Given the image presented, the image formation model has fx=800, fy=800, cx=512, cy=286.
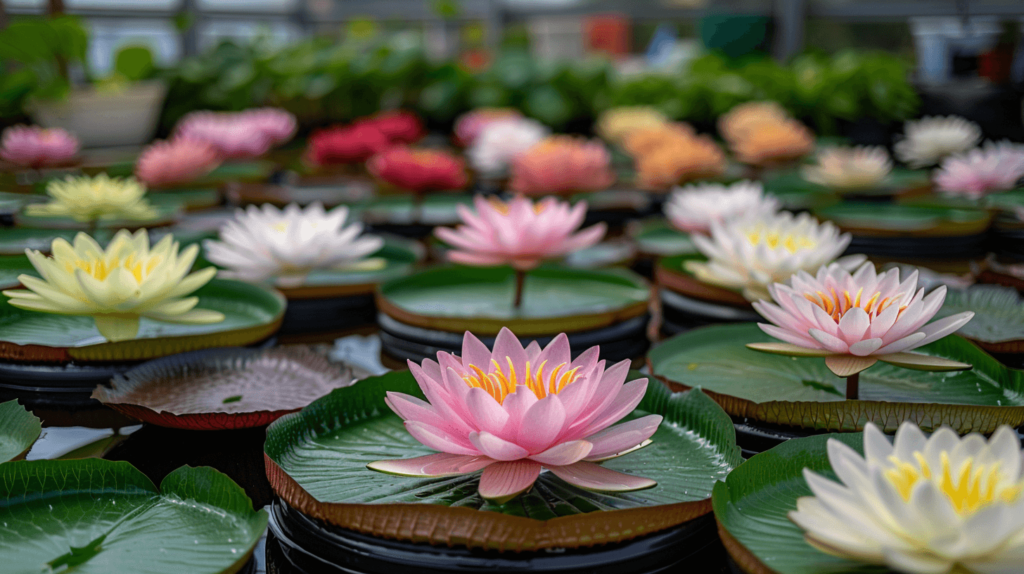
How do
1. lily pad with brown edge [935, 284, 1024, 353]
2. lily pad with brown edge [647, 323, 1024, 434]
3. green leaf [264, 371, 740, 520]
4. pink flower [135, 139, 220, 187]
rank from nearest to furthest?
green leaf [264, 371, 740, 520]
lily pad with brown edge [647, 323, 1024, 434]
lily pad with brown edge [935, 284, 1024, 353]
pink flower [135, 139, 220, 187]

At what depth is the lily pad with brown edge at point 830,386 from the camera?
83cm

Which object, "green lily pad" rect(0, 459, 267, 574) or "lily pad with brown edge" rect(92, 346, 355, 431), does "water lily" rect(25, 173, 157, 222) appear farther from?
"green lily pad" rect(0, 459, 267, 574)

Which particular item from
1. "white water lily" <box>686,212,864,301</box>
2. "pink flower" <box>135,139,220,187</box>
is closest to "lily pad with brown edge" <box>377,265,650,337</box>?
"white water lily" <box>686,212,864,301</box>

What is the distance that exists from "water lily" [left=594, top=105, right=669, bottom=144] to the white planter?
2046 mm

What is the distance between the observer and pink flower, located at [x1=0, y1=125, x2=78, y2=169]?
8.25 feet

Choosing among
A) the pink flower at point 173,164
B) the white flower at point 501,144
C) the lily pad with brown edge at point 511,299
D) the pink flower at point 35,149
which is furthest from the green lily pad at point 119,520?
the white flower at point 501,144

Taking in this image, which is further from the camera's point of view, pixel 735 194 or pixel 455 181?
pixel 455 181

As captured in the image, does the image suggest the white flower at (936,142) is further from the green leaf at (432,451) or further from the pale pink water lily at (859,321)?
the green leaf at (432,451)

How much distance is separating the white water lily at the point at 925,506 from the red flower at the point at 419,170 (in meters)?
1.68

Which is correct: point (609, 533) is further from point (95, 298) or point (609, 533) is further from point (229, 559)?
point (95, 298)

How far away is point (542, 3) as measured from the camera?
6.82 meters

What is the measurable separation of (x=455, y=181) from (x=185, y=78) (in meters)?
2.47

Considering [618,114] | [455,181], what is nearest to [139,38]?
[618,114]

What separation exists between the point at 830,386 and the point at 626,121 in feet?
9.13
